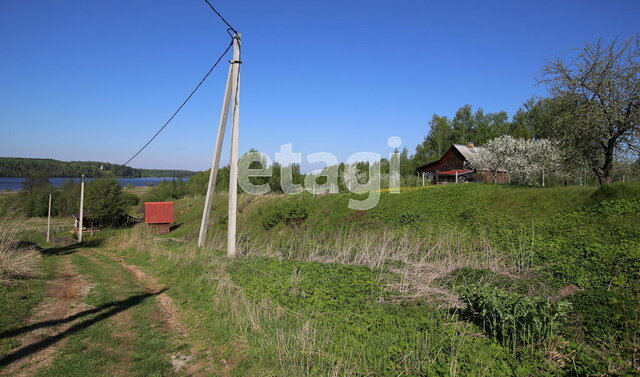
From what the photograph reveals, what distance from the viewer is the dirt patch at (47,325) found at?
3.95 metres

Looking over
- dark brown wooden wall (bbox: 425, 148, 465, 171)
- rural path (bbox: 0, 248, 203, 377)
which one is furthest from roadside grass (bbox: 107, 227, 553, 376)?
dark brown wooden wall (bbox: 425, 148, 465, 171)

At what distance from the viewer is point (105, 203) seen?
110 ft

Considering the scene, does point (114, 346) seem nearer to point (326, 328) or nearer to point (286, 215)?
point (326, 328)

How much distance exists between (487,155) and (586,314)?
27.8m

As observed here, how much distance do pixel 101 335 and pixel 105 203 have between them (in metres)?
33.6

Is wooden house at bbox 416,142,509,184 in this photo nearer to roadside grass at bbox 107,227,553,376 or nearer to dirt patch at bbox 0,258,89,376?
roadside grass at bbox 107,227,553,376

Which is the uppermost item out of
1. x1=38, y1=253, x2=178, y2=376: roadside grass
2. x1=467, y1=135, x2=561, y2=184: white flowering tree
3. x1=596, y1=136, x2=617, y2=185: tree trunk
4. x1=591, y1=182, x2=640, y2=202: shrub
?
x1=467, y1=135, x2=561, y2=184: white flowering tree

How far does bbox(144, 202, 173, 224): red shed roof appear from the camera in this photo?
29.8 metres

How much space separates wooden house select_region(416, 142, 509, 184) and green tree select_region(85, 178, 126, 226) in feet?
101

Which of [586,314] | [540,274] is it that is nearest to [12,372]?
[586,314]

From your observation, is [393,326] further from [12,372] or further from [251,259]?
[251,259]

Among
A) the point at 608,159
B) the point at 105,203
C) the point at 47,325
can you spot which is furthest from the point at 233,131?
the point at 105,203

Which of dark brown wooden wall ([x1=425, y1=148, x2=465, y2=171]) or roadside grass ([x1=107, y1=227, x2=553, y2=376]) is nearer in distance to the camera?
roadside grass ([x1=107, y1=227, x2=553, y2=376])

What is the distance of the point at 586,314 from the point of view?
16.2ft
